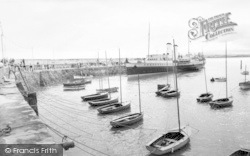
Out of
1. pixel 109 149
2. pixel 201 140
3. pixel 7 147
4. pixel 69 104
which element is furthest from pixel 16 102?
pixel 69 104

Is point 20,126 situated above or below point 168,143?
above

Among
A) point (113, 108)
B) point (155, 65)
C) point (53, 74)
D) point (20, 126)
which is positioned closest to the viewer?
point (20, 126)

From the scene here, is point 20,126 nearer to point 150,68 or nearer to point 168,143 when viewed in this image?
point 168,143

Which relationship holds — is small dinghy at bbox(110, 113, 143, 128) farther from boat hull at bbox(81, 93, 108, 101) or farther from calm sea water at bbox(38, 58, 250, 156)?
boat hull at bbox(81, 93, 108, 101)

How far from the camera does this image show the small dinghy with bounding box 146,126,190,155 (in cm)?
2036

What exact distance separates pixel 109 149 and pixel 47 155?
12.3 meters

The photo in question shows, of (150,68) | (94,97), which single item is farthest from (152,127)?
(150,68)

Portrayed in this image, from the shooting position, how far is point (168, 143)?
845 inches

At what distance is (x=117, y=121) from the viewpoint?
2927cm

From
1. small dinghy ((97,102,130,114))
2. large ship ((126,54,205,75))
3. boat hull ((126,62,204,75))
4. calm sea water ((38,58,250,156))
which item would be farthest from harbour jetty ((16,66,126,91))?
small dinghy ((97,102,130,114))

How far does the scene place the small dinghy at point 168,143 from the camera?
802 inches

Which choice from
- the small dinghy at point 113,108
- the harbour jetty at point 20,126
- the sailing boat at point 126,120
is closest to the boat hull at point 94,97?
the small dinghy at point 113,108

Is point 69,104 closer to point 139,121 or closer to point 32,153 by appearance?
point 139,121

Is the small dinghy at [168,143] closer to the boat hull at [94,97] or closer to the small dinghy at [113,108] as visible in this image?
the small dinghy at [113,108]
